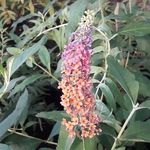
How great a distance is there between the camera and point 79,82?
577mm

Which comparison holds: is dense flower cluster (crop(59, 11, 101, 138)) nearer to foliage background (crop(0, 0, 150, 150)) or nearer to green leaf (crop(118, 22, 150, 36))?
foliage background (crop(0, 0, 150, 150))

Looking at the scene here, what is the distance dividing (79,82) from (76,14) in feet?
1.13

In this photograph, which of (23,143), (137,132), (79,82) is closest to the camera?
(79,82)

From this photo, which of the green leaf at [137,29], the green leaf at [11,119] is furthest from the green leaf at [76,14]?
the green leaf at [11,119]

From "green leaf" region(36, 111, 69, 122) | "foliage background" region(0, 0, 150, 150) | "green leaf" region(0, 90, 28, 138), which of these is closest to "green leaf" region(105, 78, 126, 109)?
"foliage background" region(0, 0, 150, 150)

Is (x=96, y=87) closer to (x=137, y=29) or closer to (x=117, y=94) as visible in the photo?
(x=117, y=94)

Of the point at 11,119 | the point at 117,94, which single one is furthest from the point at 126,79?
the point at 11,119

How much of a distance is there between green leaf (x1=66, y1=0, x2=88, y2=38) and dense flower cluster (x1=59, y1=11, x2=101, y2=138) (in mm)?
256

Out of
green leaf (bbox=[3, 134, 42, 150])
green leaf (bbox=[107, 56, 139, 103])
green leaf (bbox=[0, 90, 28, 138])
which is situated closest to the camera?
green leaf (bbox=[107, 56, 139, 103])

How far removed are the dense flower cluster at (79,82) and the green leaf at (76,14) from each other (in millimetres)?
256

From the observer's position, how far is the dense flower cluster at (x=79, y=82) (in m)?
0.58

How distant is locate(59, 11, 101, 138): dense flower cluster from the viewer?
578mm

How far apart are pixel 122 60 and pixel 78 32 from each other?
Answer: 0.58m

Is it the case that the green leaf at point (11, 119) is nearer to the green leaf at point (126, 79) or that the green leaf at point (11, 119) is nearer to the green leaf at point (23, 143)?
the green leaf at point (23, 143)
